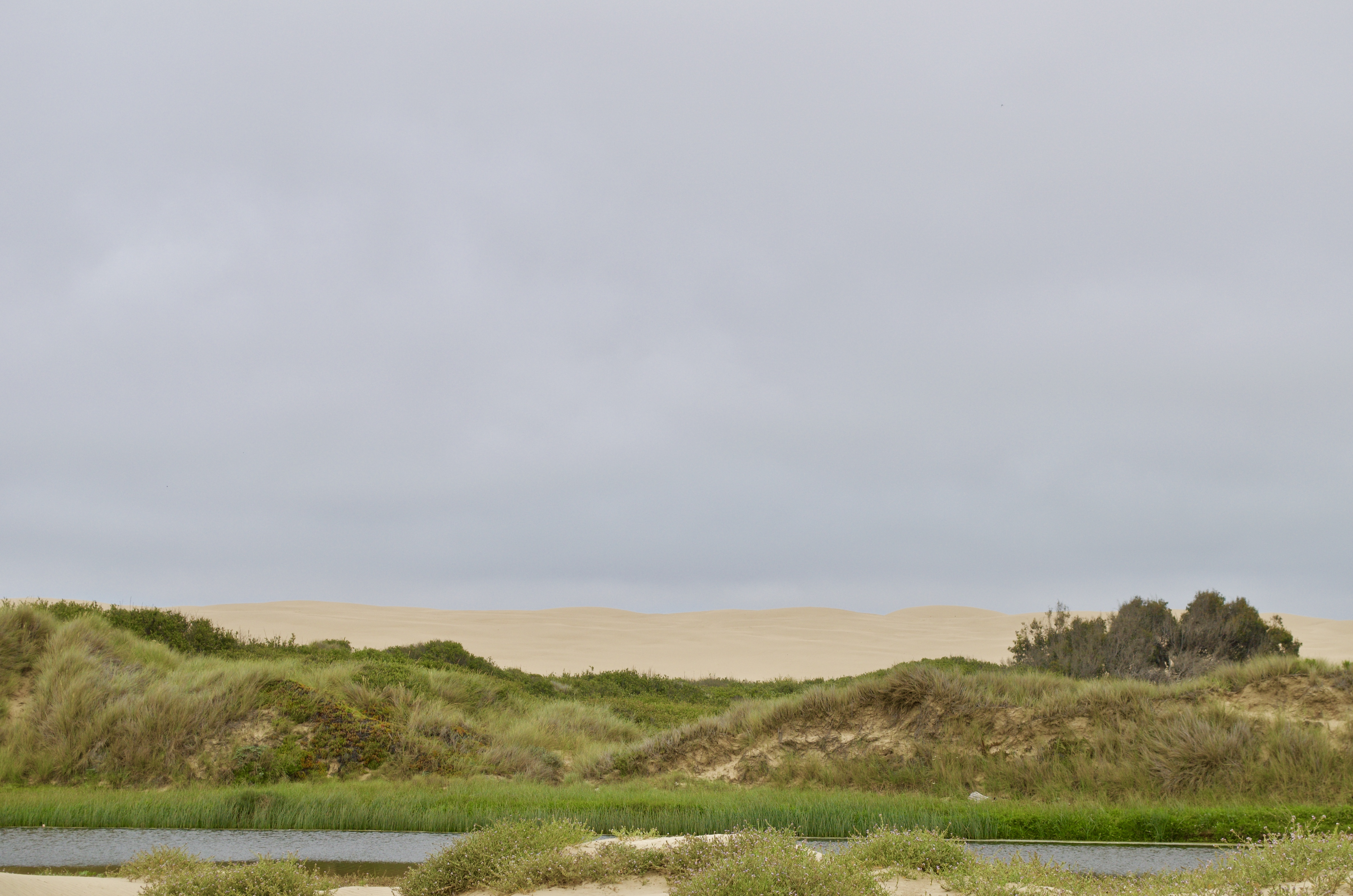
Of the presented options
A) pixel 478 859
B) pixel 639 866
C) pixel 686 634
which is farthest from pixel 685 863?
pixel 686 634

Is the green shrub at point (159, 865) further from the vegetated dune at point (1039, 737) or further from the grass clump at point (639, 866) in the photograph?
the vegetated dune at point (1039, 737)

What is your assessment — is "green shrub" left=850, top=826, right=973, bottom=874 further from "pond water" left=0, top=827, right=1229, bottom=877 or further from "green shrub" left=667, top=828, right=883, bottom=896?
"pond water" left=0, top=827, right=1229, bottom=877

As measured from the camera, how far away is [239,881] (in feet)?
21.5

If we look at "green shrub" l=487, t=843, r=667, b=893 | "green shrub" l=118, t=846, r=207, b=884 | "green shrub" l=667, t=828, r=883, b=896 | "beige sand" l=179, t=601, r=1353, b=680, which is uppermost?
"green shrub" l=667, t=828, r=883, b=896

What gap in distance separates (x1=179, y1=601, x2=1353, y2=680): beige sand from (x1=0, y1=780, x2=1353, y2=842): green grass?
80.5ft

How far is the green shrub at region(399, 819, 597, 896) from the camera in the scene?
708cm

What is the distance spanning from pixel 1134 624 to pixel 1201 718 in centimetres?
800

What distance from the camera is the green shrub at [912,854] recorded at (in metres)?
7.36

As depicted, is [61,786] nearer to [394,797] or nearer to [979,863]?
[394,797]

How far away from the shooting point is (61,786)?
13461mm

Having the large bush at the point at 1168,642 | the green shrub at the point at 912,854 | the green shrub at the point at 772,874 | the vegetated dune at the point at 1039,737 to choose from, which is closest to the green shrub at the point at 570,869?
the green shrub at the point at 772,874

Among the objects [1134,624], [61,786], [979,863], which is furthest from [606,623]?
[979,863]

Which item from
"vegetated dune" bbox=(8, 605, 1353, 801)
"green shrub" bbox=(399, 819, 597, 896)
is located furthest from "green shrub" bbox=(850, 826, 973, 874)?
"vegetated dune" bbox=(8, 605, 1353, 801)

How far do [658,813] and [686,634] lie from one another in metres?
50.2
